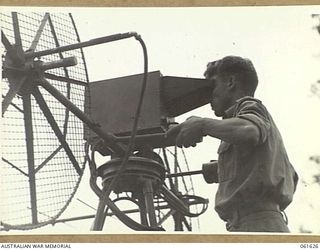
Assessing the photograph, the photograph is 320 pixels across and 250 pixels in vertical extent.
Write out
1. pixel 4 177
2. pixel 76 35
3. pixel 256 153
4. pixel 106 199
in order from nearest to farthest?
pixel 256 153 < pixel 106 199 < pixel 4 177 < pixel 76 35

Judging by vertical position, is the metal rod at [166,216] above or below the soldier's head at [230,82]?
below

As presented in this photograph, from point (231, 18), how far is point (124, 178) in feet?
3.46

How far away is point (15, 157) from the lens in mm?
3014

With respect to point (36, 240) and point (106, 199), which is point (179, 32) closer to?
point (106, 199)

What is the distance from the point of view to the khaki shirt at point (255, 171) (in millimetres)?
2498

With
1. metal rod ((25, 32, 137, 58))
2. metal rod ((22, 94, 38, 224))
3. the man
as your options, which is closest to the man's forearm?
the man

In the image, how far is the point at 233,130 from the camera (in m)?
2.40

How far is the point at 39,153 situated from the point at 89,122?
33cm

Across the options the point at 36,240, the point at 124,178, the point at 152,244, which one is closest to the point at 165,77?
the point at 124,178

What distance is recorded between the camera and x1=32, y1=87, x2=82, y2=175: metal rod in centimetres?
284

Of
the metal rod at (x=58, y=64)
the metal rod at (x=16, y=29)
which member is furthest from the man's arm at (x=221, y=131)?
the metal rod at (x=16, y=29)

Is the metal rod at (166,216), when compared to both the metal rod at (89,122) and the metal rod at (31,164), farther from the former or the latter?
the metal rod at (31,164)

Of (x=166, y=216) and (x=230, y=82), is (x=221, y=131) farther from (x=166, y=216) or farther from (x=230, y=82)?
(x=166, y=216)

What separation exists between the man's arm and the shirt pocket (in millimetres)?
168
